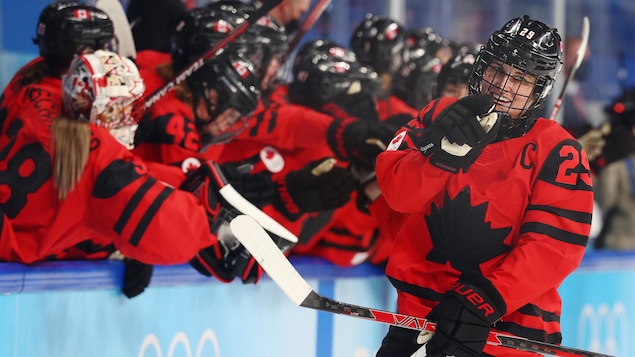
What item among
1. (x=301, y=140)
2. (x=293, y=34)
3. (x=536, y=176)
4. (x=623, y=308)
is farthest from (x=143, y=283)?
(x=623, y=308)

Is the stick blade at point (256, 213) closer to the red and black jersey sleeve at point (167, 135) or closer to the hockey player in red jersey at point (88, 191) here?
the hockey player in red jersey at point (88, 191)

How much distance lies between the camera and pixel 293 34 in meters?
4.41

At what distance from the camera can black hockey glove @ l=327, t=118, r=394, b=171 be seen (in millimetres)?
3367

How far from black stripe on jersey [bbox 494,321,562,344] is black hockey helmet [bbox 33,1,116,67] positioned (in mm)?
1555

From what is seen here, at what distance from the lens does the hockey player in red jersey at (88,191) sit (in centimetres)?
276

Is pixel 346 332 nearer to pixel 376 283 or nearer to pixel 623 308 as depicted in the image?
pixel 376 283

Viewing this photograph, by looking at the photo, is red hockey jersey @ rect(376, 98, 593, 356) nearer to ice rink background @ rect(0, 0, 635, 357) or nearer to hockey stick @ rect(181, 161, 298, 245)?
hockey stick @ rect(181, 161, 298, 245)

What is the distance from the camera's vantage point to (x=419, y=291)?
2.36 meters

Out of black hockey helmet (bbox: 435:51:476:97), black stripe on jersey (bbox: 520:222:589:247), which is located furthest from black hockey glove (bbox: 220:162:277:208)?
black stripe on jersey (bbox: 520:222:589:247)

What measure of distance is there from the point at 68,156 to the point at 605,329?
273cm

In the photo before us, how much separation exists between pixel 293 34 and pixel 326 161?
119 centimetres

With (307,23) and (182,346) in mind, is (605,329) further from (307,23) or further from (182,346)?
(182,346)

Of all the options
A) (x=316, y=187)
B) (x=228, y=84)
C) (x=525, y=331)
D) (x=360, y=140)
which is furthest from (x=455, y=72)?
(x=525, y=331)

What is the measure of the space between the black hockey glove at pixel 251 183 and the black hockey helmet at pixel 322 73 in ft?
2.09
